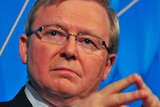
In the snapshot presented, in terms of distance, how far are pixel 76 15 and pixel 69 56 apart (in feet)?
0.52

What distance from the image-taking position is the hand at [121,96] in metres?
0.61

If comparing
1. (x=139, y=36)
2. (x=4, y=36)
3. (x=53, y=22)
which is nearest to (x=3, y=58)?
(x=4, y=36)

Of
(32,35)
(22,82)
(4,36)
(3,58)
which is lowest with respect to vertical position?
(22,82)

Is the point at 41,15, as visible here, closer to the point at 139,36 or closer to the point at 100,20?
the point at 100,20

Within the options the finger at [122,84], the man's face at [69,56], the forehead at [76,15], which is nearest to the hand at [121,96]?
the finger at [122,84]

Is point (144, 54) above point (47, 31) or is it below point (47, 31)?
below

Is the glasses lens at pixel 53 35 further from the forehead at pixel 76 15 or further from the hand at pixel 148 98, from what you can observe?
the hand at pixel 148 98

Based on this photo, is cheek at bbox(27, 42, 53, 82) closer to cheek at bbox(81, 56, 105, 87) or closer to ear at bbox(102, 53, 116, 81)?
cheek at bbox(81, 56, 105, 87)

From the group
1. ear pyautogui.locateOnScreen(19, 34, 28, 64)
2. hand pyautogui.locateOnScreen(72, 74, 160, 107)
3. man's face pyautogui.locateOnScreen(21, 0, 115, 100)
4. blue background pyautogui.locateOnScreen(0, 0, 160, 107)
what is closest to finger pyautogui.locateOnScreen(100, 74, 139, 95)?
hand pyautogui.locateOnScreen(72, 74, 160, 107)

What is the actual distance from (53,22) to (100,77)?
0.75ft

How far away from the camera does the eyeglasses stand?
1.00 metres

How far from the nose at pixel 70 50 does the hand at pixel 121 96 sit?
0.28m

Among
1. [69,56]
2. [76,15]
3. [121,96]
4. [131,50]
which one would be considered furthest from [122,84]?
[131,50]

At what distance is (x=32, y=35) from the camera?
1.06 meters
